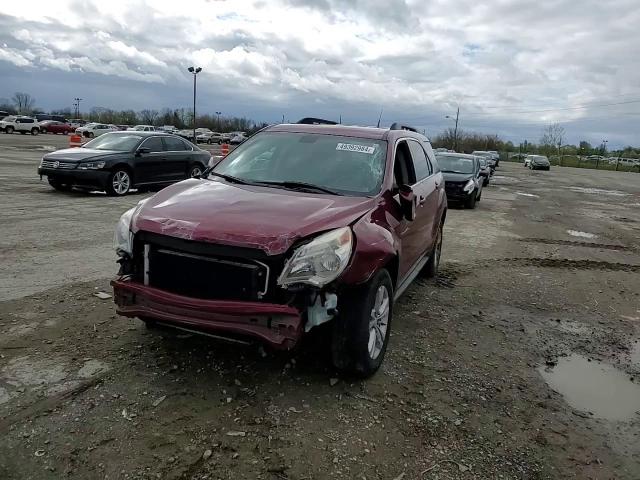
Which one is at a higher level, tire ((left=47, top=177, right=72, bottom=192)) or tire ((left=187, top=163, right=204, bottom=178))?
tire ((left=187, top=163, right=204, bottom=178))

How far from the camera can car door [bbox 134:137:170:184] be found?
516 inches

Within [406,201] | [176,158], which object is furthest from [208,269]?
[176,158]

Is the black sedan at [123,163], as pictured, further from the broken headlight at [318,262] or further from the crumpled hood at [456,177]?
the broken headlight at [318,262]

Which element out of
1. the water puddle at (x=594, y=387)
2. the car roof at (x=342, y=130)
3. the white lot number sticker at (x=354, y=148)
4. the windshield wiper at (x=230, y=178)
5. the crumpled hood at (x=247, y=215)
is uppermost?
the car roof at (x=342, y=130)

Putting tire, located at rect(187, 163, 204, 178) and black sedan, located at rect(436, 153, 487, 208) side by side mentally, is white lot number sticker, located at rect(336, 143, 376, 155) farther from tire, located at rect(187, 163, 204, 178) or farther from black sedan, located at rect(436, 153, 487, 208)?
tire, located at rect(187, 163, 204, 178)

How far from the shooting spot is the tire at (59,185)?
12289mm

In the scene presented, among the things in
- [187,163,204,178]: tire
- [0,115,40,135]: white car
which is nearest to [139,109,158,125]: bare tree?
[0,115,40,135]: white car

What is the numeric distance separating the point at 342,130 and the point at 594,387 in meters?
3.03

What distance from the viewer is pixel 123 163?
1262 centimetres

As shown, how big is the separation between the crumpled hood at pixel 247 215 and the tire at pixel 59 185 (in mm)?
9522

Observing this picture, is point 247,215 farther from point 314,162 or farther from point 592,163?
point 592,163

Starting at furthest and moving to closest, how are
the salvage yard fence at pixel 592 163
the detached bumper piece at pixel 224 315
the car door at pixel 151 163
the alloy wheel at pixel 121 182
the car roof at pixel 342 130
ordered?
the salvage yard fence at pixel 592 163 < the car door at pixel 151 163 < the alloy wheel at pixel 121 182 < the car roof at pixel 342 130 < the detached bumper piece at pixel 224 315

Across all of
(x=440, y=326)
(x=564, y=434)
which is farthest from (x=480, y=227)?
(x=564, y=434)

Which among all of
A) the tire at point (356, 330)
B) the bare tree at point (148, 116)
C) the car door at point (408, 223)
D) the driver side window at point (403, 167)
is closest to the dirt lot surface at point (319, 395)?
the tire at point (356, 330)
